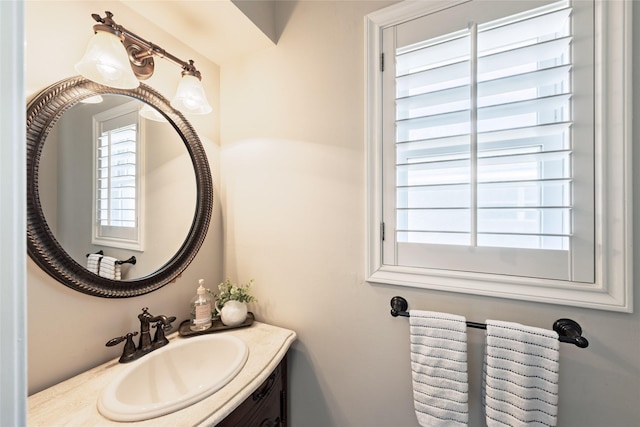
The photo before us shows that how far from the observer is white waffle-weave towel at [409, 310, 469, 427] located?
0.84 metres

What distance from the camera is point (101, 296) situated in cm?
92

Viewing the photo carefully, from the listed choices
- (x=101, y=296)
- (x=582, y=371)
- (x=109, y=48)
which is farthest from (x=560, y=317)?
(x=109, y=48)

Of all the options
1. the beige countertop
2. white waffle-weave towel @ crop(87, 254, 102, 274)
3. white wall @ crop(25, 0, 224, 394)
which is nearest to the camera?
the beige countertop

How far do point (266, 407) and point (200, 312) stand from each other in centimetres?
47

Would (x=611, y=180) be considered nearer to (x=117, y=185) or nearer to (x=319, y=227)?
(x=319, y=227)

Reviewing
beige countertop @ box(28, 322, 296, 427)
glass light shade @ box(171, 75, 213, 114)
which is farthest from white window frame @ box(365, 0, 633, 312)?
glass light shade @ box(171, 75, 213, 114)

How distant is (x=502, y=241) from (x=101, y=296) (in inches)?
54.1

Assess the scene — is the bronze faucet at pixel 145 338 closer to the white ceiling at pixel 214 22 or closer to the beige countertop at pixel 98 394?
the beige countertop at pixel 98 394

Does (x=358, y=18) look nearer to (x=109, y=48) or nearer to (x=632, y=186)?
(x=109, y=48)

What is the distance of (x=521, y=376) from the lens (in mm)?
767

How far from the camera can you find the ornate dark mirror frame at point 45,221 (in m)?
0.76

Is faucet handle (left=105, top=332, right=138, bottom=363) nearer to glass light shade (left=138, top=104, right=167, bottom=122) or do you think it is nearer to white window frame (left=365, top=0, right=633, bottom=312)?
glass light shade (left=138, top=104, right=167, bottom=122)

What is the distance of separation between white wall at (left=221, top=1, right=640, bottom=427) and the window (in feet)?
1.40

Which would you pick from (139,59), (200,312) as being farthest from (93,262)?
(139,59)
